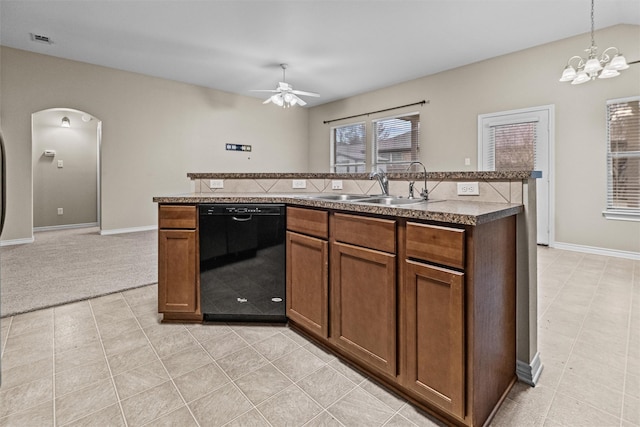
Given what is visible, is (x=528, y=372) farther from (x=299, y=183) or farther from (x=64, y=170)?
(x=64, y=170)

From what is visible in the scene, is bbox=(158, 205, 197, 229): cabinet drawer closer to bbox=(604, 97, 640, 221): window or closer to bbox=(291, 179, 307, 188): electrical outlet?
bbox=(291, 179, 307, 188): electrical outlet

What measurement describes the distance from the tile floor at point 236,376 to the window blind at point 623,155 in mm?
2115

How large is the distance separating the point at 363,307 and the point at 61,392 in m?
1.45

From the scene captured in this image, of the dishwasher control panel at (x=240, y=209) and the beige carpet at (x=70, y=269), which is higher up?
the dishwasher control panel at (x=240, y=209)

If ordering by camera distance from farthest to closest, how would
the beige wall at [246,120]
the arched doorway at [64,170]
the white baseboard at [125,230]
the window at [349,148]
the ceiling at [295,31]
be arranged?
the window at [349,148]
the arched doorway at [64,170]
the white baseboard at [125,230]
the beige wall at [246,120]
the ceiling at [295,31]

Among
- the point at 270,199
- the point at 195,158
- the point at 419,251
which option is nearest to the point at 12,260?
the point at 195,158

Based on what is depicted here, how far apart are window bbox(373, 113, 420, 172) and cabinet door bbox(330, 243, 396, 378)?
4741 millimetres

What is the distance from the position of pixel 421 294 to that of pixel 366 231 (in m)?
0.38

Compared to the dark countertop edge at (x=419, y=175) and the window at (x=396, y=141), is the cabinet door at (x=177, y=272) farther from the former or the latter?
the window at (x=396, y=141)

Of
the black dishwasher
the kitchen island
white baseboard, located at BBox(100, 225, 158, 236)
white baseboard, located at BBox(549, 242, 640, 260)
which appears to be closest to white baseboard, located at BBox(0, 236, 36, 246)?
white baseboard, located at BBox(100, 225, 158, 236)

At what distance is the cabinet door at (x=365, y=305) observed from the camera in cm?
141

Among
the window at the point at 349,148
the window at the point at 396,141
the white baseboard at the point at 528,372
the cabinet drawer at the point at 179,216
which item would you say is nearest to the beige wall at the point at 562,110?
the window at the point at 396,141

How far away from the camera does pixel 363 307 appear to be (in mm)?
1532

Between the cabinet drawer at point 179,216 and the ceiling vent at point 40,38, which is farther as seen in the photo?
the ceiling vent at point 40,38
